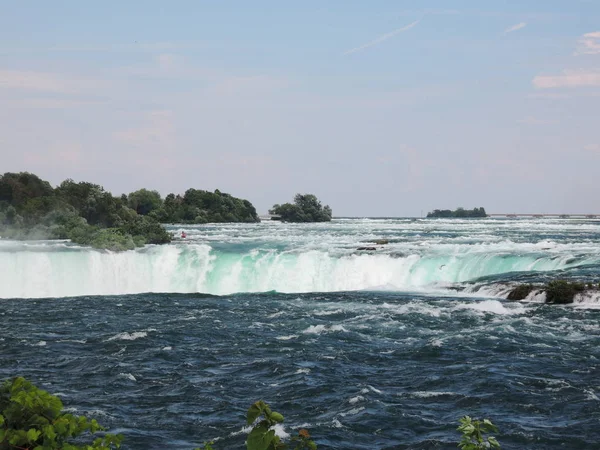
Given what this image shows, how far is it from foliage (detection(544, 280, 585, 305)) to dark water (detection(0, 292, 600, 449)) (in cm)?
86

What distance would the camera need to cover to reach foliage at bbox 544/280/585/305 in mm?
26703

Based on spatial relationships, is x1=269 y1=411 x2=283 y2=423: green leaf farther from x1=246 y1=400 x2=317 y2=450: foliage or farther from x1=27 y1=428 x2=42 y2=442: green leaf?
x1=27 y1=428 x2=42 y2=442: green leaf

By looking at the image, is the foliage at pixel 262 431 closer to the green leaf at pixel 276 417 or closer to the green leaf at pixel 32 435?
the green leaf at pixel 276 417

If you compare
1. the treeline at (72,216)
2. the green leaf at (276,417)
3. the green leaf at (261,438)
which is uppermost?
the treeline at (72,216)

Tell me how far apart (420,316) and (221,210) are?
94.1 m

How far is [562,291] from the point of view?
26.8 metres

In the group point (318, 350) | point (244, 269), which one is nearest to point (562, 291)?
point (318, 350)

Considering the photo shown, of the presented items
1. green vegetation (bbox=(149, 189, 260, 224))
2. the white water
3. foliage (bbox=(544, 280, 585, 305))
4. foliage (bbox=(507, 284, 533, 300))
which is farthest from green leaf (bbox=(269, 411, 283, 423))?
green vegetation (bbox=(149, 189, 260, 224))

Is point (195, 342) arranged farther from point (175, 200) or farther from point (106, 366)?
point (175, 200)

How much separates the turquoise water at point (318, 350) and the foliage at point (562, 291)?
20.5 inches

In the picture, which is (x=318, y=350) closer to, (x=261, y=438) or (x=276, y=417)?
(x=261, y=438)

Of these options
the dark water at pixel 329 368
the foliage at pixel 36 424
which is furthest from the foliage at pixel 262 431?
the dark water at pixel 329 368

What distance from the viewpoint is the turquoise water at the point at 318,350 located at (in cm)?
1388

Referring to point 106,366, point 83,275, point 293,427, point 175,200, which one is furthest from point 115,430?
point 175,200
